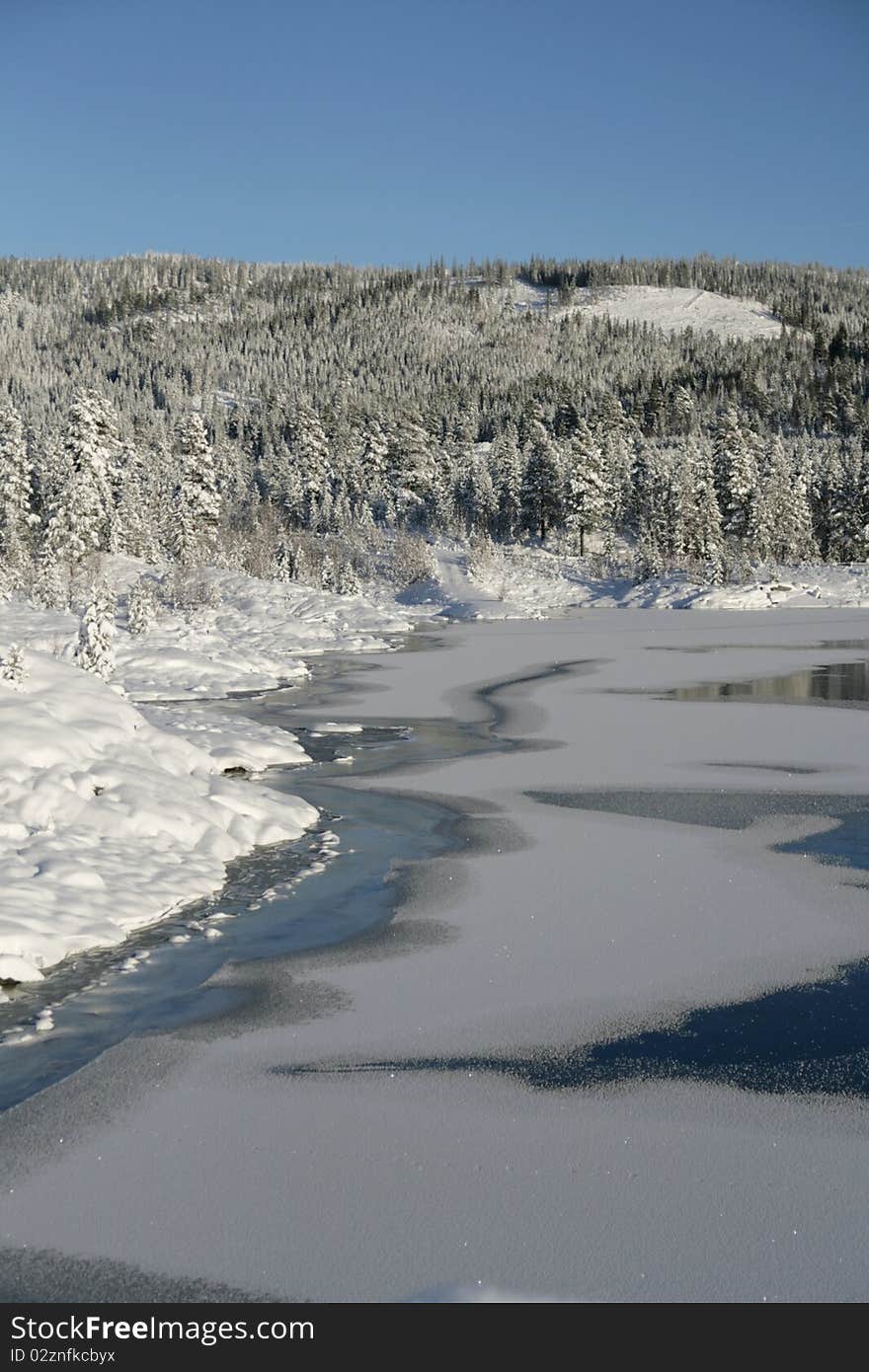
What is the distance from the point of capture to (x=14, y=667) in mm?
12992

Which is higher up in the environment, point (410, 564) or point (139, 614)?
point (410, 564)

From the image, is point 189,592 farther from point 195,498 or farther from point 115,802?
point 115,802

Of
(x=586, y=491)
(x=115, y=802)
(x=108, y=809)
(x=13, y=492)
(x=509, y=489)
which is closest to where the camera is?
(x=108, y=809)

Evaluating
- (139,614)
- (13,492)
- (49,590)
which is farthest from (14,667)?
(13,492)

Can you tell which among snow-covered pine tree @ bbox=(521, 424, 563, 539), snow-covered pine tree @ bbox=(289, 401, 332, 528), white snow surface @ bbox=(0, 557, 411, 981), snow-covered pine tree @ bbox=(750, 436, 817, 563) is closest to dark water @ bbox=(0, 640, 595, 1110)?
white snow surface @ bbox=(0, 557, 411, 981)

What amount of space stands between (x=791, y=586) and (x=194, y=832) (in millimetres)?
58842

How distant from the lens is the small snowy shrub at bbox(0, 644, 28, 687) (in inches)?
507

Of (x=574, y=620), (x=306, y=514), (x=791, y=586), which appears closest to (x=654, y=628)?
(x=574, y=620)

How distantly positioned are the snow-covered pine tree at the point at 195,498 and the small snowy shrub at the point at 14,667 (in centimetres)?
4741

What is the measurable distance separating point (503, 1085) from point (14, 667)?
9486 millimetres

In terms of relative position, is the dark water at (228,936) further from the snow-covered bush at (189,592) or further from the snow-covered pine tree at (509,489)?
the snow-covered pine tree at (509,489)

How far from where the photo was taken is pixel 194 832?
35.1 ft

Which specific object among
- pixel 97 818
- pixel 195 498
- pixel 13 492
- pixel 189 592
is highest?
pixel 13 492

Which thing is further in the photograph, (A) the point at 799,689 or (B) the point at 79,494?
(B) the point at 79,494
